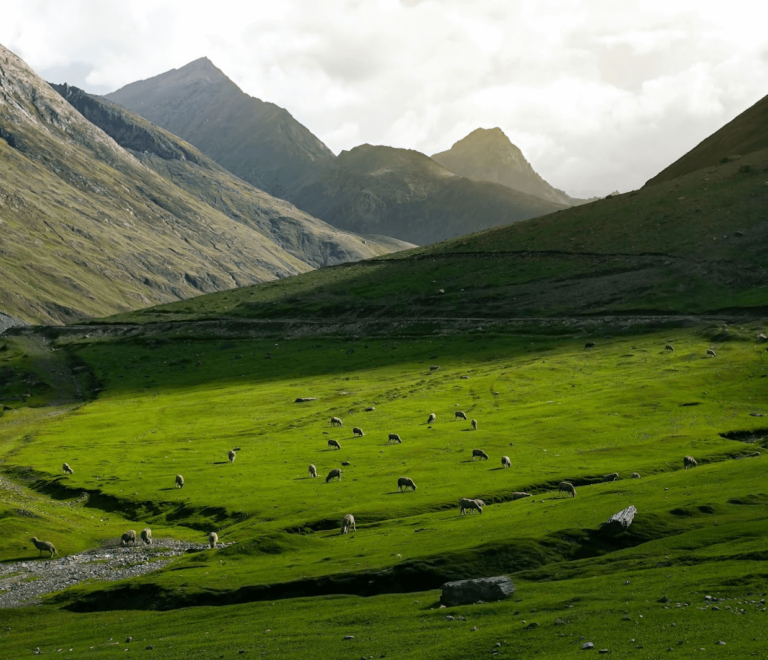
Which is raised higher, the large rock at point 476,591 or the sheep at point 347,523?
the large rock at point 476,591

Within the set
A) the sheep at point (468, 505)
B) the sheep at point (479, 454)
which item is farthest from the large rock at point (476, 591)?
the sheep at point (479, 454)

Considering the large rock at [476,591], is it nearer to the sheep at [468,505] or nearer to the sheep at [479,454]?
the sheep at [468,505]

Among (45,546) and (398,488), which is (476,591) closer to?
(398,488)

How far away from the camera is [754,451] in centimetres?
7619

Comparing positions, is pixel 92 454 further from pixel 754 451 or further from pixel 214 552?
pixel 754 451

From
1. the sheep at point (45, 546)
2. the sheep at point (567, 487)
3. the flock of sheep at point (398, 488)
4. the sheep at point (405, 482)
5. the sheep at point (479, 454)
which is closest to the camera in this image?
the flock of sheep at point (398, 488)

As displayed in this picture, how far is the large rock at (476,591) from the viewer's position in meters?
40.1

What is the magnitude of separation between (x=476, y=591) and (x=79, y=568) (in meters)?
33.1

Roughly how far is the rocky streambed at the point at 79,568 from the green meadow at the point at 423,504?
81.5 inches

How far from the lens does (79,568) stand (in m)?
60.4

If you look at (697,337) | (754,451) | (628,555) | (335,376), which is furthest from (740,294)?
(628,555)

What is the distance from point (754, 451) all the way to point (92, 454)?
7316cm

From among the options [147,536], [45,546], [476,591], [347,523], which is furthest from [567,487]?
[45,546]

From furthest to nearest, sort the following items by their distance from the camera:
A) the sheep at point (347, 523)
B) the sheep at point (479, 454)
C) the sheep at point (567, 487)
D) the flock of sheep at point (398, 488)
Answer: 1. the sheep at point (479, 454)
2. the sheep at point (567, 487)
3. the flock of sheep at point (398, 488)
4. the sheep at point (347, 523)
